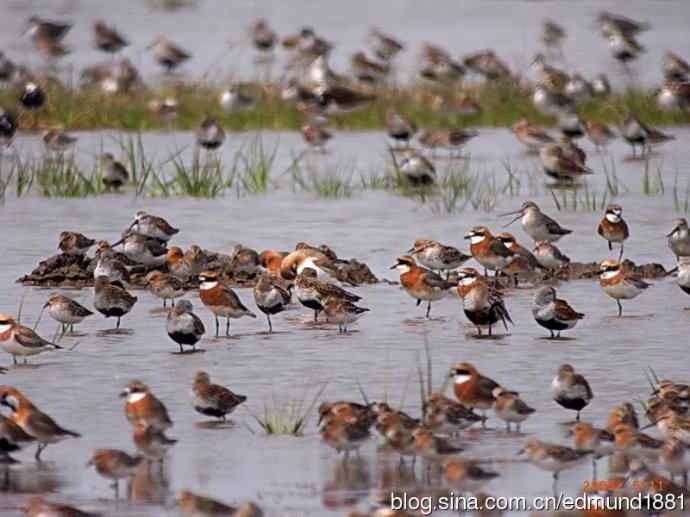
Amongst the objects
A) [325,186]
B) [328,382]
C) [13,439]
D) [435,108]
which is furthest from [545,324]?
[435,108]

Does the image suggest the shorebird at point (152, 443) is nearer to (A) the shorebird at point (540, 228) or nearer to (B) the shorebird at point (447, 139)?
(A) the shorebird at point (540, 228)

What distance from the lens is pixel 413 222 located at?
20203mm

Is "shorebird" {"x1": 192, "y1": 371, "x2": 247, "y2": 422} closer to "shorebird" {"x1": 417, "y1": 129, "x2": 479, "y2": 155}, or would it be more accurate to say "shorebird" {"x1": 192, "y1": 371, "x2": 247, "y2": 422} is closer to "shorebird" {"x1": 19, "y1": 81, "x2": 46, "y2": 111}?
"shorebird" {"x1": 417, "y1": 129, "x2": 479, "y2": 155}

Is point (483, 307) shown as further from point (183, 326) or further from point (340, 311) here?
point (183, 326)

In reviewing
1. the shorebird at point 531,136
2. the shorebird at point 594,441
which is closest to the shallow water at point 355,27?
the shorebird at point 531,136

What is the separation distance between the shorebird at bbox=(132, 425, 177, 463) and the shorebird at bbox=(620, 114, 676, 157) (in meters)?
16.2

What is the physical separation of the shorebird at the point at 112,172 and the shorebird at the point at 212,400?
34.9ft

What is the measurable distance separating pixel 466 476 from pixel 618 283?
6162 millimetres

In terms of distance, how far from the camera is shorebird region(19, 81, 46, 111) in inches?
1080

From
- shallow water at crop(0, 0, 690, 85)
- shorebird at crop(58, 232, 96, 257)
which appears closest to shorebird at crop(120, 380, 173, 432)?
shorebird at crop(58, 232, 96, 257)

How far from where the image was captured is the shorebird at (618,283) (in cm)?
1548

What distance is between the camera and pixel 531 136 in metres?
25.8
